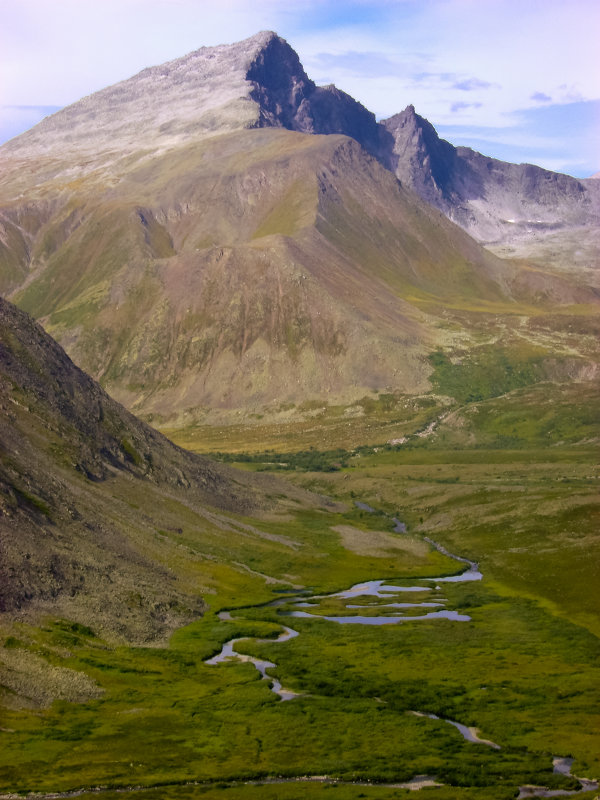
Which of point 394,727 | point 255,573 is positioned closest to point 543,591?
point 255,573

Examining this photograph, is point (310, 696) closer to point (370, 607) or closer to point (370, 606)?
point (370, 607)

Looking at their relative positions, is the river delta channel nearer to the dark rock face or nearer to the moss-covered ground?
the moss-covered ground

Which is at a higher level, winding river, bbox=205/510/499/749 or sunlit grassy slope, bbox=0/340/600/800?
sunlit grassy slope, bbox=0/340/600/800

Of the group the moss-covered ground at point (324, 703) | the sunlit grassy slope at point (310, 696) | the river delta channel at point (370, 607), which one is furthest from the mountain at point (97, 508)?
the river delta channel at point (370, 607)

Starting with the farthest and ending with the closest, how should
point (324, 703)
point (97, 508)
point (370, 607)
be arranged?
point (97, 508) < point (370, 607) < point (324, 703)

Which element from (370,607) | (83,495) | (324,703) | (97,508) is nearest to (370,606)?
(370,607)

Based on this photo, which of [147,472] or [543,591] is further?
[147,472]

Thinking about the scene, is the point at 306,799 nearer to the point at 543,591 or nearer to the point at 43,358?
the point at 543,591

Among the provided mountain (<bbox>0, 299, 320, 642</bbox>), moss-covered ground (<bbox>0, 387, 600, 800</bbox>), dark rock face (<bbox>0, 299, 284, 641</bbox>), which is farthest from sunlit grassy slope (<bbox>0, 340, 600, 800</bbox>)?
dark rock face (<bbox>0, 299, 284, 641</bbox>)
